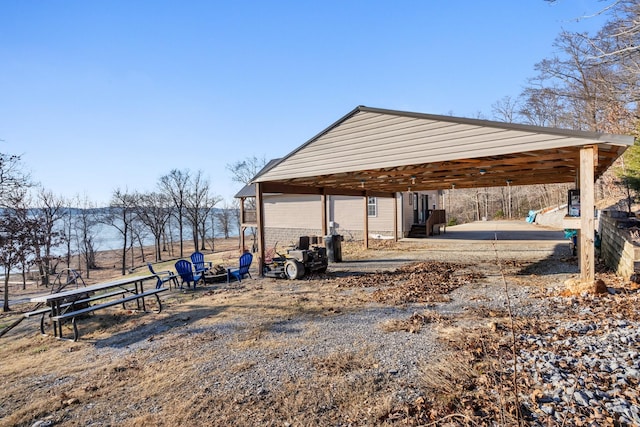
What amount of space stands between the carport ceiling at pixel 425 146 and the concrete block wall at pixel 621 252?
158cm

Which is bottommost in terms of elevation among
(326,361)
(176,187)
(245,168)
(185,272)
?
(326,361)

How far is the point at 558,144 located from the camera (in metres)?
5.66

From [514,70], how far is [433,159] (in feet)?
62.0

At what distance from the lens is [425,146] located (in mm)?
7176

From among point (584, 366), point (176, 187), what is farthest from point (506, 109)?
point (584, 366)

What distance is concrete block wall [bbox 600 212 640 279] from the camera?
18.3ft

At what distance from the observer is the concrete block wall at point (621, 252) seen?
5574 mm

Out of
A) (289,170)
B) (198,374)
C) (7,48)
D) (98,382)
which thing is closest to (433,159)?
(289,170)

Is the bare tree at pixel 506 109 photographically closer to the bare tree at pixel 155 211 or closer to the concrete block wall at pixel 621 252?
the concrete block wall at pixel 621 252

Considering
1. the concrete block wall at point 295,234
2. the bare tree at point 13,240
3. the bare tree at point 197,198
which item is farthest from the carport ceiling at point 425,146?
the bare tree at point 197,198

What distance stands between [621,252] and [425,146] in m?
4.33

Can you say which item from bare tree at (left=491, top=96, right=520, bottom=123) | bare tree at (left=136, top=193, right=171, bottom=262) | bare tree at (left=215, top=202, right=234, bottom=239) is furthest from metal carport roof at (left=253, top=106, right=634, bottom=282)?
bare tree at (left=215, top=202, right=234, bottom=239)

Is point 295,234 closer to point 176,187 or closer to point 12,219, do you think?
point 12,219

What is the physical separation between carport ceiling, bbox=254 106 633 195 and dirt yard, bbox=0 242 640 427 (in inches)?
105
